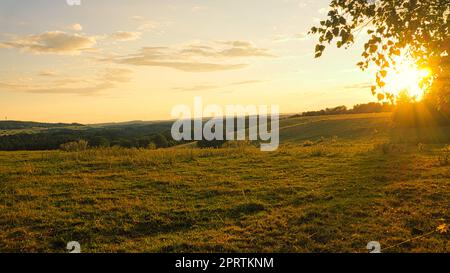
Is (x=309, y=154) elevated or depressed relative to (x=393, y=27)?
depressed

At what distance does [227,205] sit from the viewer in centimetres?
1419

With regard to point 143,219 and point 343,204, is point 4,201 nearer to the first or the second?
point 143,219

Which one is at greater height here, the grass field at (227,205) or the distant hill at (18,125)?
the distant hill at (18,125)

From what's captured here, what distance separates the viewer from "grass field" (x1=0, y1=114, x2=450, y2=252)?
10.5 metres

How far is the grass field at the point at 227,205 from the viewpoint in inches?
413

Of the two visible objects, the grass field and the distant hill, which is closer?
the grass field

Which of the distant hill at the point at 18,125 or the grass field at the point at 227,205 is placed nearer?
the grass field at the point at 227,205

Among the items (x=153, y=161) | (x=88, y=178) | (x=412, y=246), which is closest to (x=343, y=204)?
(x=412, y=246)

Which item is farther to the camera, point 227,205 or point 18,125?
point 18,125

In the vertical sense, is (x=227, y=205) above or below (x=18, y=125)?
below

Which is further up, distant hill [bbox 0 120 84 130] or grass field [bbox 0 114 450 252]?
distant hill [bbox 0 120 84 130]
